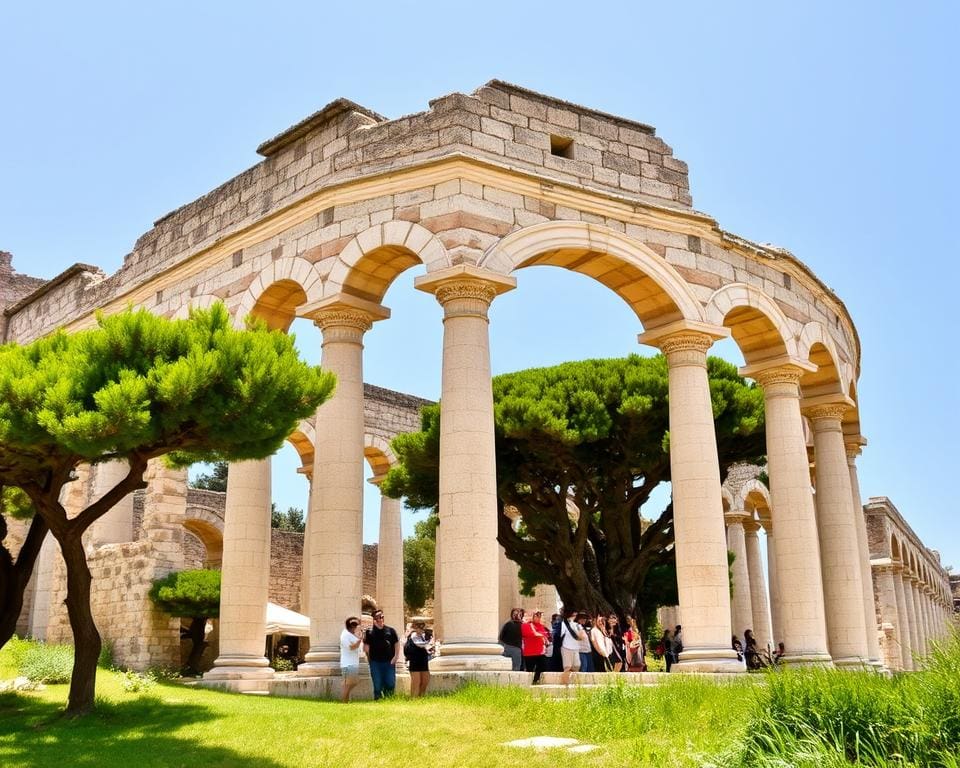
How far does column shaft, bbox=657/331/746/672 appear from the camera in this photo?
15477 millimetres

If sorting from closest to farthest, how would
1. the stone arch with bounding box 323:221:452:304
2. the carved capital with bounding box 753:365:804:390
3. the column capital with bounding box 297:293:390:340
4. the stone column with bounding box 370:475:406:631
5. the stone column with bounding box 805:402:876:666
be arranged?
the stone arch with bounding box 323:221:452:304 < the column capital with bounding box 297:293:390:340 < the carved capital with bounding box 753:365:804:390 < the stone column with bounding box 805:402:876:666 < the stone column with bounding box 370:475:406:631

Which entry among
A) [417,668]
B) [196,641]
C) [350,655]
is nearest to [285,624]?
[196,641]

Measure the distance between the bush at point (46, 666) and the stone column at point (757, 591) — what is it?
2500 cm

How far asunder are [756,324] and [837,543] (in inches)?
196

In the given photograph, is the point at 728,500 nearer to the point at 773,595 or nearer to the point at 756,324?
the point at 773,595

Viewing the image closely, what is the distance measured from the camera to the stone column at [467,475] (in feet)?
44.9

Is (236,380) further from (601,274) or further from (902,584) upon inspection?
(902,584)

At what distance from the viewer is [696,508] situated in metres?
15.9

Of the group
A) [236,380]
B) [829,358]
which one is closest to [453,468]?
[236,380]

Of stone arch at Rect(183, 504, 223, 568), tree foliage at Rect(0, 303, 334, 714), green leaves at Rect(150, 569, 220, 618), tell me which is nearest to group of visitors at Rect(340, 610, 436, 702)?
tree foliage at Rect(0, 303, 334, 714)

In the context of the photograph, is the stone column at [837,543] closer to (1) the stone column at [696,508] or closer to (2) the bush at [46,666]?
(1) the stone column at [696,508]

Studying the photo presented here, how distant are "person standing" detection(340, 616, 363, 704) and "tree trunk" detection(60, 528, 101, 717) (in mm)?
3318

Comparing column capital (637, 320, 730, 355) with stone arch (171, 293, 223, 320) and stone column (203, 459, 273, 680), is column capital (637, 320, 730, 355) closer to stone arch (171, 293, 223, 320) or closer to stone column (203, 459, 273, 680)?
stone column (203, 459, 273, 680)

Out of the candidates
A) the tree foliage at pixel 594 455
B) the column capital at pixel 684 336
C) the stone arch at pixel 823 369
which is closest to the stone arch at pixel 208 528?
the tree foliage at pixel 594 455
